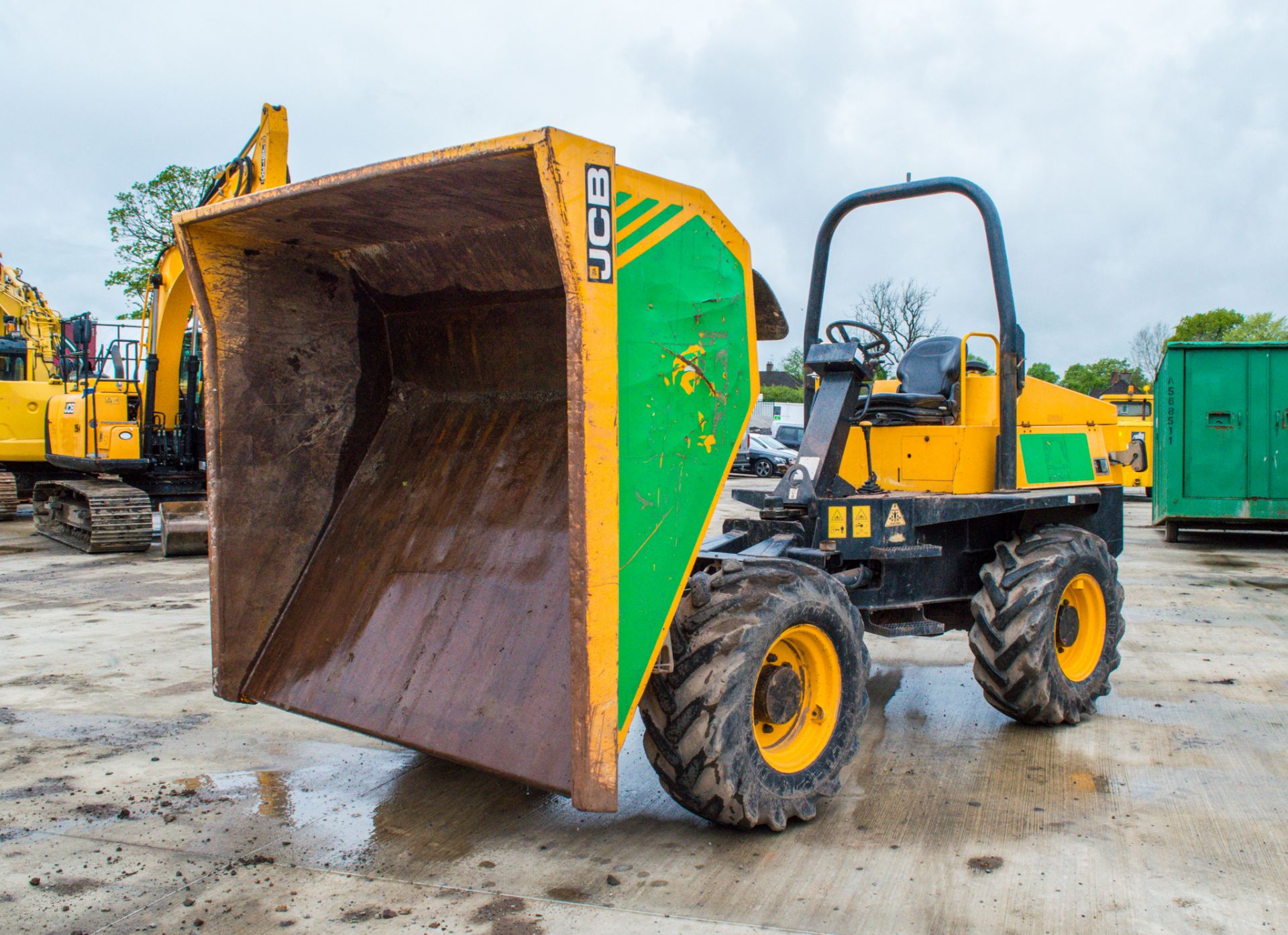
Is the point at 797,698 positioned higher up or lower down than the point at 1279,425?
lower down

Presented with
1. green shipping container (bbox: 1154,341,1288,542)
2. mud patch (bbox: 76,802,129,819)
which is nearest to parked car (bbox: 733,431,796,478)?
green shipping container (bbox: 1154,341,1288,542)

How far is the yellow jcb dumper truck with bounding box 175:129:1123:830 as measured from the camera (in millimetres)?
3020

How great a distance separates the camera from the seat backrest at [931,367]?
5176mm

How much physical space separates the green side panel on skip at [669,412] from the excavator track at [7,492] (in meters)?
15.6

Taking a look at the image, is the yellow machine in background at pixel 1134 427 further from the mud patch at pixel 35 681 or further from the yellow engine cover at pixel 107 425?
the mud patch at pixel 35 681

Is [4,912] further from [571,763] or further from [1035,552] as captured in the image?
[1035,552]

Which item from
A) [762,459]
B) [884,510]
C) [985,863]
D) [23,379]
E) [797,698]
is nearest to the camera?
[985,863]

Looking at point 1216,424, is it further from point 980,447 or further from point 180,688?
point 180,688

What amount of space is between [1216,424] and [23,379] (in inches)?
675

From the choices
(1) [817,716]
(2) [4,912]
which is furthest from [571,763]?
(2) [4,912]

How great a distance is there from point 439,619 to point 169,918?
1.32 metres

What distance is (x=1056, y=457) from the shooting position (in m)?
5.33

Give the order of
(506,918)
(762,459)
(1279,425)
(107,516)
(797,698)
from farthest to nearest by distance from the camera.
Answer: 1. (762,459)
2. (1279,425)
3. (107,516)
4. (797,698)
5. (506,918)

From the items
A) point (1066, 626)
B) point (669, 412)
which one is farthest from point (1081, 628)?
point (669, 412)
